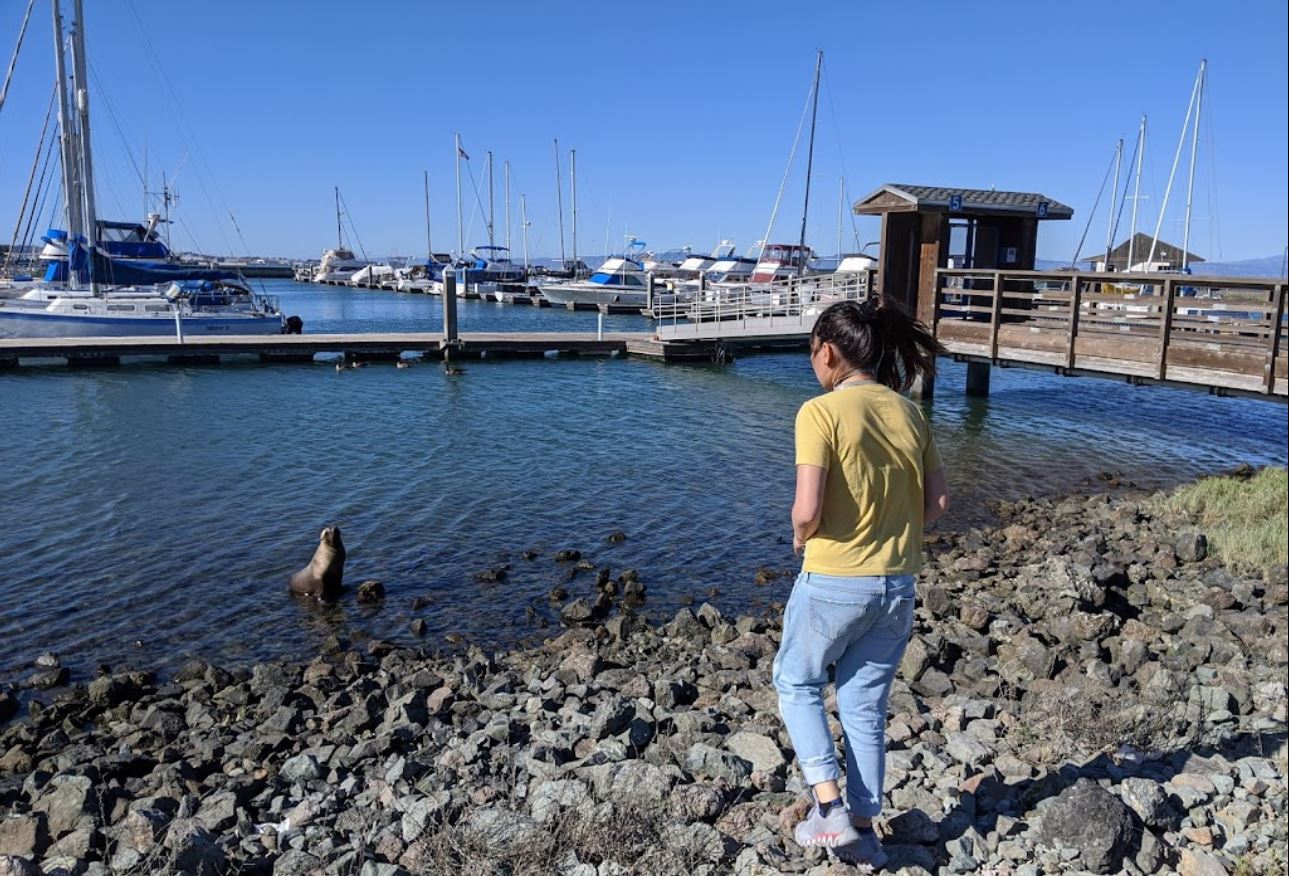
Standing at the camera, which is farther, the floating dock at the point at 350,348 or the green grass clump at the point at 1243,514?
the floating dock at the point at 350,348

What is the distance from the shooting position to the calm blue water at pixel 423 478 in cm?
934

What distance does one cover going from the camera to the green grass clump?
9.05m

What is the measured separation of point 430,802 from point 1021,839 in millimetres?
2671

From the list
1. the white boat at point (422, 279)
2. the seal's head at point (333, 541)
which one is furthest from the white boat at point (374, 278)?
the seal's head at point (333, 541)

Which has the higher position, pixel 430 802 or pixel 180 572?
pixel 430 802

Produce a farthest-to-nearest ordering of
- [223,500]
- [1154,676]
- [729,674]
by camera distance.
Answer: [223,500] < [729,674] < [1154,676]

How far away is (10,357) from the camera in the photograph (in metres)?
26.0

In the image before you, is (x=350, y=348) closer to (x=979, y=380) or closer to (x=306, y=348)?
(x=306, y=348)

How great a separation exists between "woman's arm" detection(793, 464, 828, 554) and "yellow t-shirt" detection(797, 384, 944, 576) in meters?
0.03

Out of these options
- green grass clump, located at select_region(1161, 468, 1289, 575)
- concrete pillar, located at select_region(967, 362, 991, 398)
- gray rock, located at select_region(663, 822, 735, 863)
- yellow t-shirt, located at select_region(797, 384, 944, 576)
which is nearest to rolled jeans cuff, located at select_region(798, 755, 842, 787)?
gray rock, located at select_region(663, 822, 735, 863)

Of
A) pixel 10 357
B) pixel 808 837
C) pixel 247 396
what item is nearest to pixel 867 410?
pixel 808 837

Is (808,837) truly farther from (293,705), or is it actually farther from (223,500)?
(223,500)

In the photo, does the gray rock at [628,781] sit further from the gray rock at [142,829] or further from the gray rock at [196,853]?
the gray rock at [142,829]

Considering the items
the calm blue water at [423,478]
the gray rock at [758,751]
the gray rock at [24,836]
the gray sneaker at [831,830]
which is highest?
the gray sneaker at [831,830]
